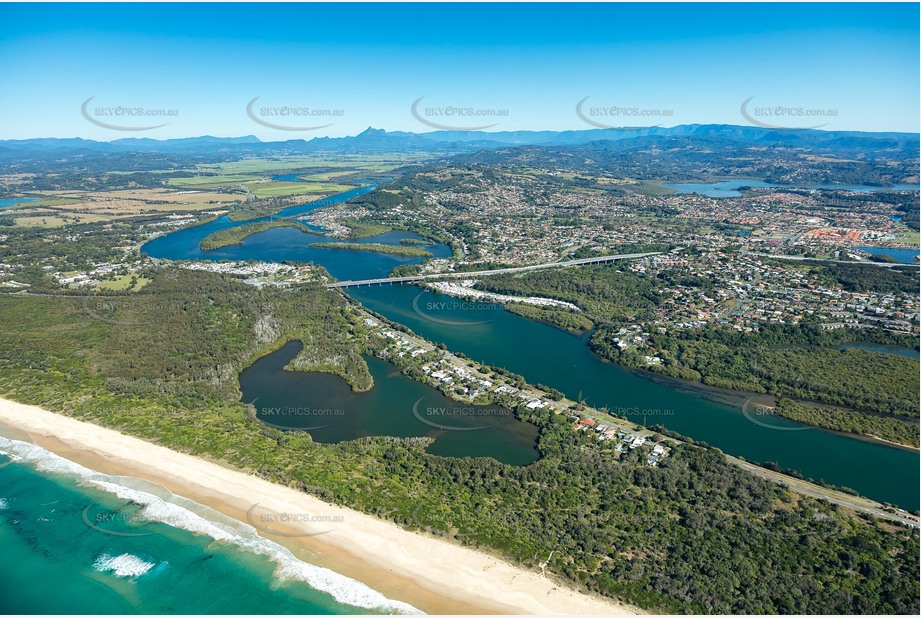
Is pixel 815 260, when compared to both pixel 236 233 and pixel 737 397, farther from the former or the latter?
pixel 236 233

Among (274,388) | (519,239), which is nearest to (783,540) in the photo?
(274,388)

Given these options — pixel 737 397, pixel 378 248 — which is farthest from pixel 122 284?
pixel 737 397

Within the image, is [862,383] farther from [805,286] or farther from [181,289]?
[181,289]

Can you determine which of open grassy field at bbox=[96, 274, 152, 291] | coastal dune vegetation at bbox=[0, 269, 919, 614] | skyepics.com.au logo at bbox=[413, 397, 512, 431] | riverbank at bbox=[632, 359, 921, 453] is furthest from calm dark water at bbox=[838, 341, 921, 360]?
open grassy field at bbox=[96, 274, 152, 291]

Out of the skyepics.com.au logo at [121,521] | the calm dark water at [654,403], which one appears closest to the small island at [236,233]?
the calm dark water at [654,403]

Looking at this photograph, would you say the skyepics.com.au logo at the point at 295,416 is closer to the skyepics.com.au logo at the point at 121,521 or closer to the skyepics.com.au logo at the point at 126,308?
the skyepics.com.au logo at the point at 121,521

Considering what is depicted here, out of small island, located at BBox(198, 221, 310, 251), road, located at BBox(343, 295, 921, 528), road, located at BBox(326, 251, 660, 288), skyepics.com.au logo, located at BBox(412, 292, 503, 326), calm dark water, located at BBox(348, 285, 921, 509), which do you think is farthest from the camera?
small island, located at BBox(198, 221, 310, 251)

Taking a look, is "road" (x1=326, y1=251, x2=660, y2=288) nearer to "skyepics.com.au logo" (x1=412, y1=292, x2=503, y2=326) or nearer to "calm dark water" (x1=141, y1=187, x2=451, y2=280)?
"calm dark water" (x1=141, y1=187, x2=451, y2=280)
